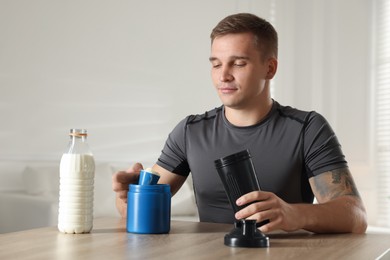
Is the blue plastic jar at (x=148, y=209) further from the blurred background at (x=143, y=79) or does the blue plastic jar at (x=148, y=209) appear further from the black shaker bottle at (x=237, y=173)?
the blurred background at (x=143, y=79)

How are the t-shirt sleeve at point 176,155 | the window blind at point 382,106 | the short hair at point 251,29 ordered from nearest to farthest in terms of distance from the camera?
the short hair at point 251,29, the t-shirt sleeve at point 176,155, the window blind at point 382,106

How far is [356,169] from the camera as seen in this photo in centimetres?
498

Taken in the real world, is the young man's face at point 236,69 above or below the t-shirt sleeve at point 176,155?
above

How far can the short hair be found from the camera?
193cm

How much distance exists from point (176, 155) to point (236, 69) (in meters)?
0.39

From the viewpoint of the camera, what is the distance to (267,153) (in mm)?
1911

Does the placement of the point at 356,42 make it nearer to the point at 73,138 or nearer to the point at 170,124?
the point at 170,124

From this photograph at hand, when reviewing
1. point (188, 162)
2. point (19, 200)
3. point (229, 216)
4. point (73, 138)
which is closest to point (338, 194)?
point (229, 216)

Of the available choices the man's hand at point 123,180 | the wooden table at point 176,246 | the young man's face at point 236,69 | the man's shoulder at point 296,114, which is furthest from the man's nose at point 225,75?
the wooden table at point 176,246

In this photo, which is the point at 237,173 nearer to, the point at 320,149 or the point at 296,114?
the point at 320,149

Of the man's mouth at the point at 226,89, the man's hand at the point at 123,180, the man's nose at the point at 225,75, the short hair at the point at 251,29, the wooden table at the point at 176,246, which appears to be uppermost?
the short hair at the point at 251,29

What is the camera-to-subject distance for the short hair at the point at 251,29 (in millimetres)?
1934

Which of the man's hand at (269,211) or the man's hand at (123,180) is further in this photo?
the man's hand at (123,180)

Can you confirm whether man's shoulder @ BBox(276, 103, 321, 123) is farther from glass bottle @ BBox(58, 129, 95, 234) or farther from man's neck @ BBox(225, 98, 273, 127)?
glass bottle @ BBox(58, 129, 95, 234)
